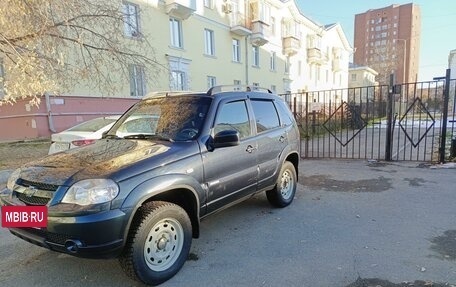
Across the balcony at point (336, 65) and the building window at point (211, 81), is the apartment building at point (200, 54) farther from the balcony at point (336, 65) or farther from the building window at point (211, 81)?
the balcony at point (336, 65)

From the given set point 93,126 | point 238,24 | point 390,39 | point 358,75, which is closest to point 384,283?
point 93,126

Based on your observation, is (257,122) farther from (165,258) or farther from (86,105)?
(86,105)

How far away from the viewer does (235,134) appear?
11.6 feet

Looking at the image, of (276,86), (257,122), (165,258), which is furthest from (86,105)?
(276,86)

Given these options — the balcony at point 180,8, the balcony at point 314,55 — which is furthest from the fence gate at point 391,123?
the balcony at point 314,55

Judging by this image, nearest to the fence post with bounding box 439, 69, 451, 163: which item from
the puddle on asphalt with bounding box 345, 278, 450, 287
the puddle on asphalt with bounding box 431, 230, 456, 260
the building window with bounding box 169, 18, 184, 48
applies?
the puddle on asphalt with bounding box 431, 230, 456, 260

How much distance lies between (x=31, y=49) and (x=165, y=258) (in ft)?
23.8

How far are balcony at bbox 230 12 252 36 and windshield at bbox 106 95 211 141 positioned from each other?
19902 millimetres

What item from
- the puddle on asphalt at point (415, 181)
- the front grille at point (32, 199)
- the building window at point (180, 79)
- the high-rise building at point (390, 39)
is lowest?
the puddle on asphalt at point (415, 181)

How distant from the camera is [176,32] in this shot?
18.7 metres

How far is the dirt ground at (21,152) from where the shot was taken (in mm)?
8266

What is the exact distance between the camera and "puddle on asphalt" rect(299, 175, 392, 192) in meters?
6.16

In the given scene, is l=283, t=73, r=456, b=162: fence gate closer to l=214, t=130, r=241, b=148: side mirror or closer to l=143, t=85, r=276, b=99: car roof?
l=143, t=85, r=276, b=99: car roof

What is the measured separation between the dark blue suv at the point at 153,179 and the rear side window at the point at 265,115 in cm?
3
